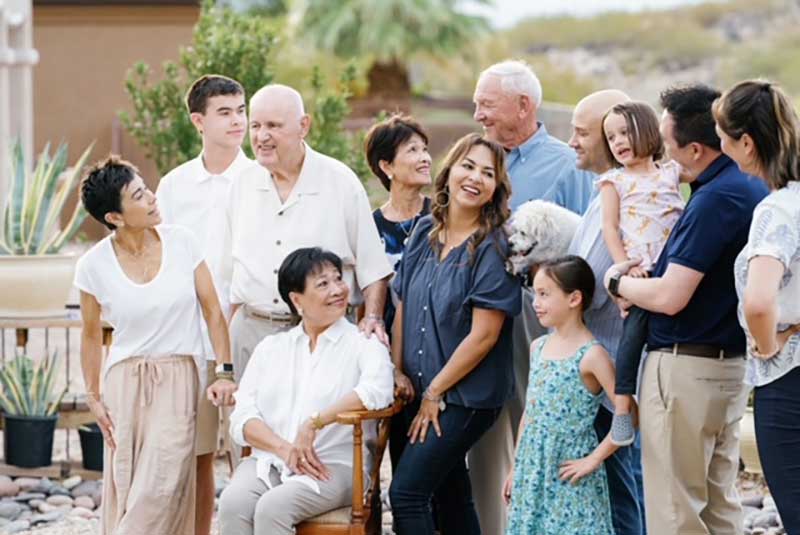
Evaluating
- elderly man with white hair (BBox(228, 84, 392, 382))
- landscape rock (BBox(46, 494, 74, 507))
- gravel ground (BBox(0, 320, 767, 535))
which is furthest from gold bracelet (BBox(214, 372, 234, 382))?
landscape rock (BBox(46, 494, 74, 507))

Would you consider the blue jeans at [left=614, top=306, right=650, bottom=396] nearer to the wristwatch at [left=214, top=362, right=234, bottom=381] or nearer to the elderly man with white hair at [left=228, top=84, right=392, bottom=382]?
the elderly man with white hair at [left=228, top=84, right=392, bottom=382]

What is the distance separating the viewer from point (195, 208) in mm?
6051

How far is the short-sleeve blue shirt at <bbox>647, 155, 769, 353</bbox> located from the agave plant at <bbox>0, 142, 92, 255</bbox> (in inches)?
157

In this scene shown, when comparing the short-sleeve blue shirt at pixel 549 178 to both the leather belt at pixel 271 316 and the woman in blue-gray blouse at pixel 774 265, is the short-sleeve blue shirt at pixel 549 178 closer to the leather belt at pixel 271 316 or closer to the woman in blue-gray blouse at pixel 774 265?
the leather belt at pixel 271 316

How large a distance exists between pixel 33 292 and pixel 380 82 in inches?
984

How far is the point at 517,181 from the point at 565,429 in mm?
1186

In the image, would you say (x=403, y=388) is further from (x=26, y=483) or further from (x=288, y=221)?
(x=26, y=483)

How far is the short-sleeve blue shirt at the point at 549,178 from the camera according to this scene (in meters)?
5.67

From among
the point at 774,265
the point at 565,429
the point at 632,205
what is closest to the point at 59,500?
the point at 565,429

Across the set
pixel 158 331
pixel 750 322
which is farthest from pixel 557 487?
pixel 158 331

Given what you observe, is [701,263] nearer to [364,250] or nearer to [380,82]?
[364,250]

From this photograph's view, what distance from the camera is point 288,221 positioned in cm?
554

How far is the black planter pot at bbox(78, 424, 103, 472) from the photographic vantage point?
24.6ft

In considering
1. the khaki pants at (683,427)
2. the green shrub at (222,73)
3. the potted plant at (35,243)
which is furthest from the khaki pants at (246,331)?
the green shrub at (222,73)
